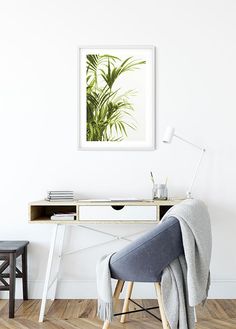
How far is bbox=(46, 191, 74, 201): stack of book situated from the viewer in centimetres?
320

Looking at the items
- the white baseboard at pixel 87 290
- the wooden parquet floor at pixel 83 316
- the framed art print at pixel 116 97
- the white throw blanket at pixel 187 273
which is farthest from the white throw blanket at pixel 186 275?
the framed art print at pixel 116 97

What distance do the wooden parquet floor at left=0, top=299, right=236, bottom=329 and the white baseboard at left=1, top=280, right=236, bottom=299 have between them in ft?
0.19

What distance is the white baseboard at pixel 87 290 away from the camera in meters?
3.44

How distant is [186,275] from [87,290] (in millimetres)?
1334

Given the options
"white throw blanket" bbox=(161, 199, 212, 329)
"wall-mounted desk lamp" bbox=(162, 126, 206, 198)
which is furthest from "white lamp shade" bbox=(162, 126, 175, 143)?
"white throw blanket" bbox=(161, 199, 212, 329)

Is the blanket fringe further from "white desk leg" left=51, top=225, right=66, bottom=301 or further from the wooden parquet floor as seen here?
"white desk leg" left=51, top=225, right=66, bottom=301

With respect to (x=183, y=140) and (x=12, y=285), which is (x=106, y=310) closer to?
(x=12, y=285)

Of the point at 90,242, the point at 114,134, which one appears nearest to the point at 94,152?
the point at 114,134

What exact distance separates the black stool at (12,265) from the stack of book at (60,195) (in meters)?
0.41

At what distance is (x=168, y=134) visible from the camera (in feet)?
10.5

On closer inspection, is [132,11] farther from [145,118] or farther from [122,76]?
[145,118]

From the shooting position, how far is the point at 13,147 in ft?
11.4

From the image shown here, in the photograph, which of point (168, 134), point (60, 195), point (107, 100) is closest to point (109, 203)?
point (60, 195)

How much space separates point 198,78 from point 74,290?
1.91m
